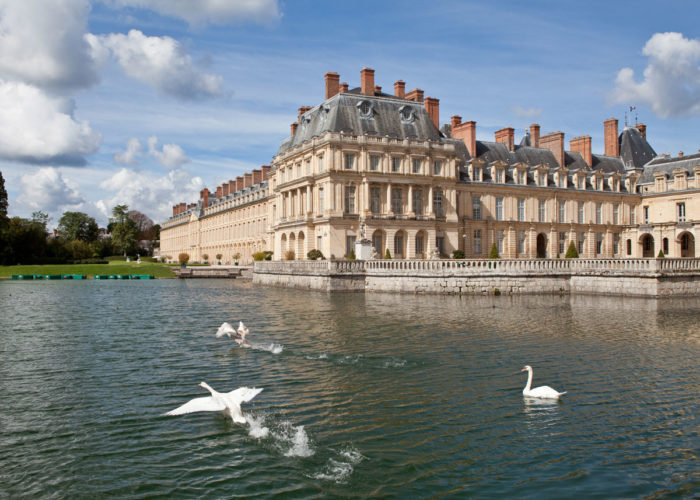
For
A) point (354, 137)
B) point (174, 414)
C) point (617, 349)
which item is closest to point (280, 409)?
point (174, 414)

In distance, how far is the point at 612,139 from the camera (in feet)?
224

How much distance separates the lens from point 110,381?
1283cm

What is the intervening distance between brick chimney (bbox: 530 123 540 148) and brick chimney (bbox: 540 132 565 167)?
923 mm

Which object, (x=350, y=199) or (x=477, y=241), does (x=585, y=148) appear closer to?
(x=477, y=241)

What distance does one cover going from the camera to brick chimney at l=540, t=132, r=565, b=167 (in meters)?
63.2

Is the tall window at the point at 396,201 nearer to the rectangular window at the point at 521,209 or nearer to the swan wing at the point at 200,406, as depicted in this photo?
the rectangular window at the point at 521,209

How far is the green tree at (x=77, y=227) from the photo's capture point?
121 m

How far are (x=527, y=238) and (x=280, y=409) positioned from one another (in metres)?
53.6

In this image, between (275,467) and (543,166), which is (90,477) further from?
(543,166)

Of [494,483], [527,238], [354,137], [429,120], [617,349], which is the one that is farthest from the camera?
[527,238]

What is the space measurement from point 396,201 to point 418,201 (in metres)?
2.20

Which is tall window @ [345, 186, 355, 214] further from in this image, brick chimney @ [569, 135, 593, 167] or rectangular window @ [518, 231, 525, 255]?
brick chimney @ [569, 135, 593, 167]

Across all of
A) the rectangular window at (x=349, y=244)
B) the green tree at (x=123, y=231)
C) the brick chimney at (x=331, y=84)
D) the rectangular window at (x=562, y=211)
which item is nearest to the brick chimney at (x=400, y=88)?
the brick chimney at (x=331, y=84)

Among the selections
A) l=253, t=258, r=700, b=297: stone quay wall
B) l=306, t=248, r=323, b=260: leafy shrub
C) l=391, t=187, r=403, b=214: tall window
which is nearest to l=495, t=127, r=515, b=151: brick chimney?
l=391, t=187, r=403, b=214: tall window
